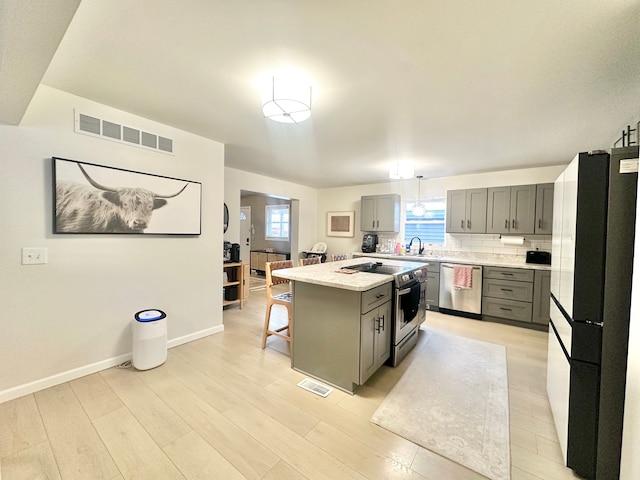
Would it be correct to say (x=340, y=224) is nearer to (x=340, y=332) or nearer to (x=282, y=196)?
(x=282, y=196)

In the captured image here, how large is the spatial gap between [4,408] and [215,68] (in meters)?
2.84

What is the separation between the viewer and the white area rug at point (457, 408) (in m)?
1.65

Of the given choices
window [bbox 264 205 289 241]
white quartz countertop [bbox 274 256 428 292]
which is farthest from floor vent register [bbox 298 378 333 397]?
window [bbox 264 205 289 241]

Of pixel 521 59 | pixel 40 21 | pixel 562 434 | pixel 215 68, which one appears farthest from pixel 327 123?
pixel 562 434

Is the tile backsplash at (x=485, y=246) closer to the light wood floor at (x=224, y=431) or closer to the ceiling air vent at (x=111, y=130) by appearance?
the light wood floor at (x=224, y=431)

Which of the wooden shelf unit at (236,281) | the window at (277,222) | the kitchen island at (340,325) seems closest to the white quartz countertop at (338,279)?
the kitchen island at (340,325)

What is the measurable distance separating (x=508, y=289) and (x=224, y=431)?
13.6 feet

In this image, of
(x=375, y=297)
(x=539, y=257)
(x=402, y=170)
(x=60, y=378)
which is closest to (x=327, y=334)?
(x=375, y=297)

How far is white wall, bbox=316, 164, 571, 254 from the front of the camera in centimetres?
438

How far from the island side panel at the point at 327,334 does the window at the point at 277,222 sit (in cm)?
512

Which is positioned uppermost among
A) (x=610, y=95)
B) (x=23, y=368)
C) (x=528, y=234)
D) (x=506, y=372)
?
(x=610, y=95)

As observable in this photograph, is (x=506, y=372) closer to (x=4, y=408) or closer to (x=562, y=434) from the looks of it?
(x=562, y=434)

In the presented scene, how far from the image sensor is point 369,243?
5793 millimetres

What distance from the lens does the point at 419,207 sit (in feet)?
16.8
